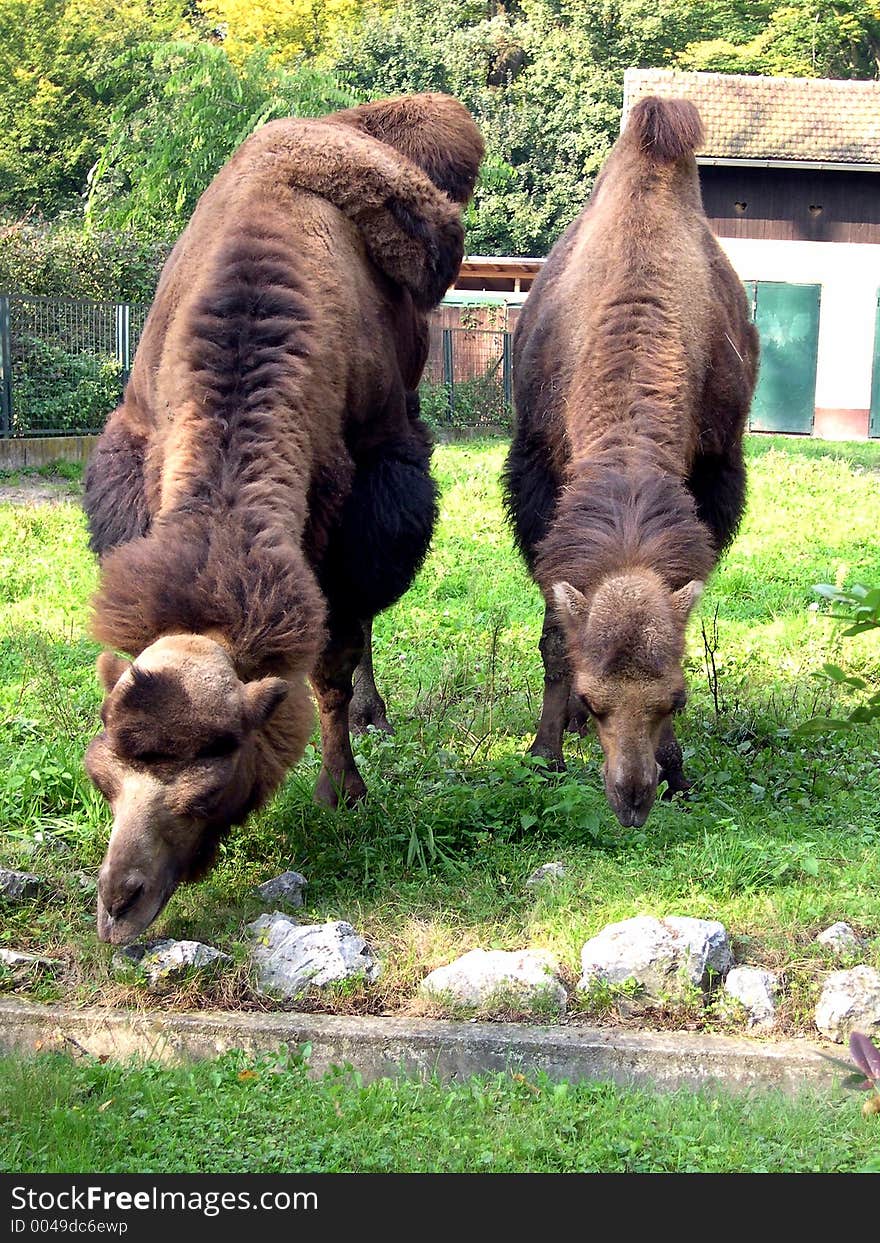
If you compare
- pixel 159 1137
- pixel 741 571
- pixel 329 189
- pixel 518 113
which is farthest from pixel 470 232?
pixel 159 1137

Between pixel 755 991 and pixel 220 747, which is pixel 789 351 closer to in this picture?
pixel 755 991

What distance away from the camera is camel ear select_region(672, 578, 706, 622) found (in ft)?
17.3

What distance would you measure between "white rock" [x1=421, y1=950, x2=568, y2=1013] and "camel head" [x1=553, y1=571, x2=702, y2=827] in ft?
2.38

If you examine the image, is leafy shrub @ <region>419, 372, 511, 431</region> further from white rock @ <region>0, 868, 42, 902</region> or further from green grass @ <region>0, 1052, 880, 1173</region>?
green grass @ <region>0, 1052, 880, 1173</region>

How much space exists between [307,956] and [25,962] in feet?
2.91

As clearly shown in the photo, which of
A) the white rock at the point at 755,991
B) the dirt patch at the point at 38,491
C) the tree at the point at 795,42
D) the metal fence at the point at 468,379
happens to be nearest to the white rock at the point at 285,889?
the white rock at the point at 755,991

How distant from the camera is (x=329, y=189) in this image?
6137 millimetres

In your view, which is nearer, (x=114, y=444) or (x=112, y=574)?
(x=112, y=574)

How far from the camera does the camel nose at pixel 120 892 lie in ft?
13.2

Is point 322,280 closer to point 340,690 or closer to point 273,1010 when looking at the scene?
point 340,690

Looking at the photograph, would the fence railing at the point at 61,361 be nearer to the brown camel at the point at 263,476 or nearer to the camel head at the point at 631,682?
the brown camel at the point at 263,476

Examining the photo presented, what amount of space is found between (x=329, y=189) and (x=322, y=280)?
69 centimetres

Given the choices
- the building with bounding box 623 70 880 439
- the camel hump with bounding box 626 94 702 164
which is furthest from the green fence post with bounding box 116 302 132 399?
the camel hump with bounding box 626 94 702 164

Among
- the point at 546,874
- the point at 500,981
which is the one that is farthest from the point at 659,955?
the point at 546,874
